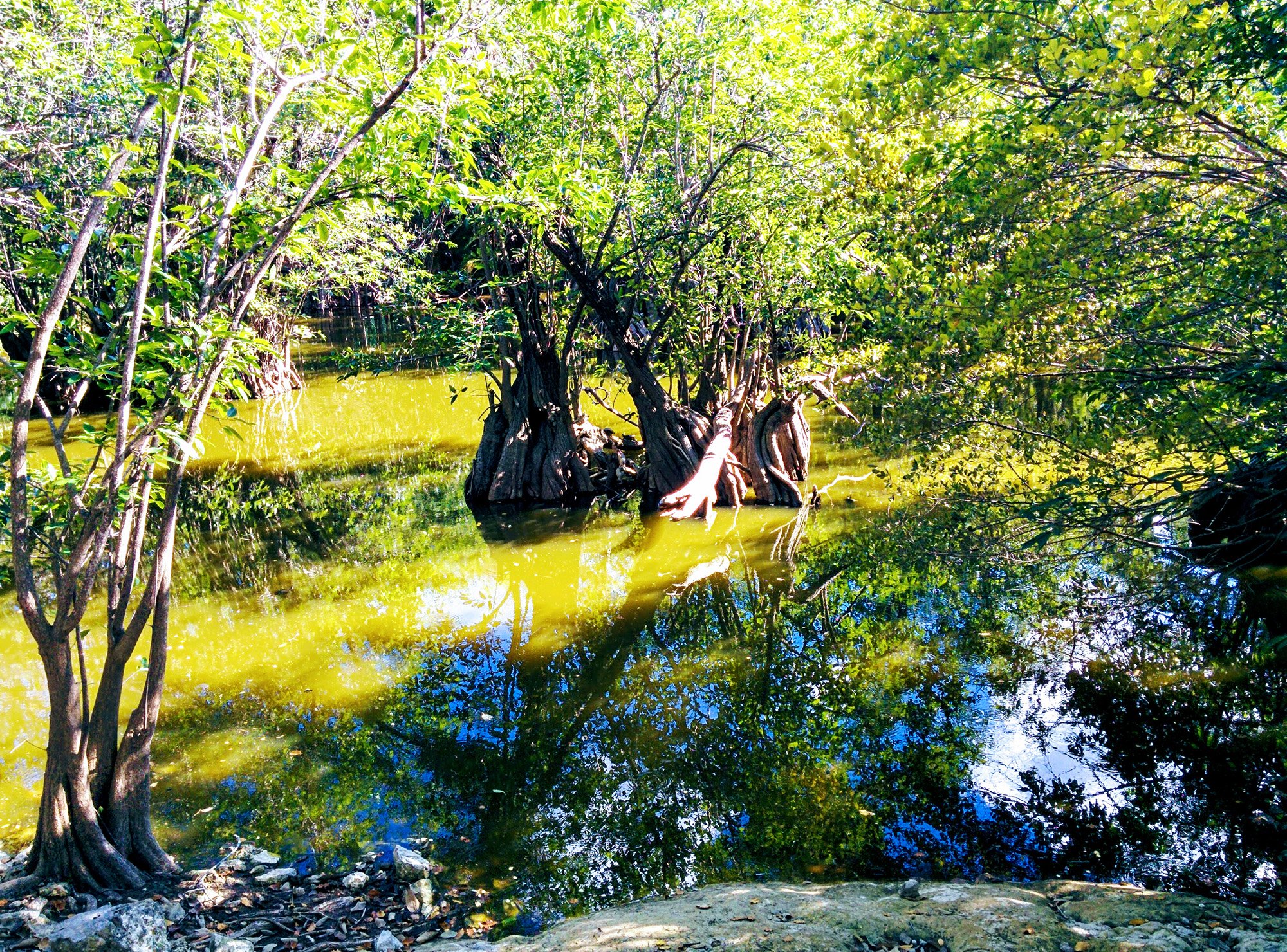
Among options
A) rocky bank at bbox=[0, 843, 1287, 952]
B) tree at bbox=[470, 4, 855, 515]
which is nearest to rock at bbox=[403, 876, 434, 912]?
rocky bank at bbox=[0, 843, 1287, 952]

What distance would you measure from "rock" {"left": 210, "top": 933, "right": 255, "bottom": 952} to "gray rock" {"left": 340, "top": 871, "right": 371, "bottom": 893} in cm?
89

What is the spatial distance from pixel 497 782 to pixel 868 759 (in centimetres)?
286

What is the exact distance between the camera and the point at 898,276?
21.3ft

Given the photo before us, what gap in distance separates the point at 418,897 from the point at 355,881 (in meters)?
0.46

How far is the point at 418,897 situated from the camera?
222 inches

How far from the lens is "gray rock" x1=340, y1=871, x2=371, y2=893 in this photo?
19.0ft

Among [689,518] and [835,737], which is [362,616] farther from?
[835,737]

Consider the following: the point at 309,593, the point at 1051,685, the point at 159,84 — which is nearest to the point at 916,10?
the point at 159,84

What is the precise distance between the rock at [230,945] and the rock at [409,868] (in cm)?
110

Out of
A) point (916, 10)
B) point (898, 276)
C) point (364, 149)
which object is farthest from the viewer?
point (898, 276)

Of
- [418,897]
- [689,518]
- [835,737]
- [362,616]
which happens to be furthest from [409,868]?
[689,518]

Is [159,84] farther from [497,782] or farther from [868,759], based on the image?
[868,759]

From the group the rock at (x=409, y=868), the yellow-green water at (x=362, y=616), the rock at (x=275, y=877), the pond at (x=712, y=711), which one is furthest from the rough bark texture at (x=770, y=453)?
the rock at (x=275, y=877)

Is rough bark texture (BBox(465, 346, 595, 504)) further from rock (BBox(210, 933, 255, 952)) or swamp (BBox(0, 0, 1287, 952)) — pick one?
rock (BBox(210, 933, 255, 952))
